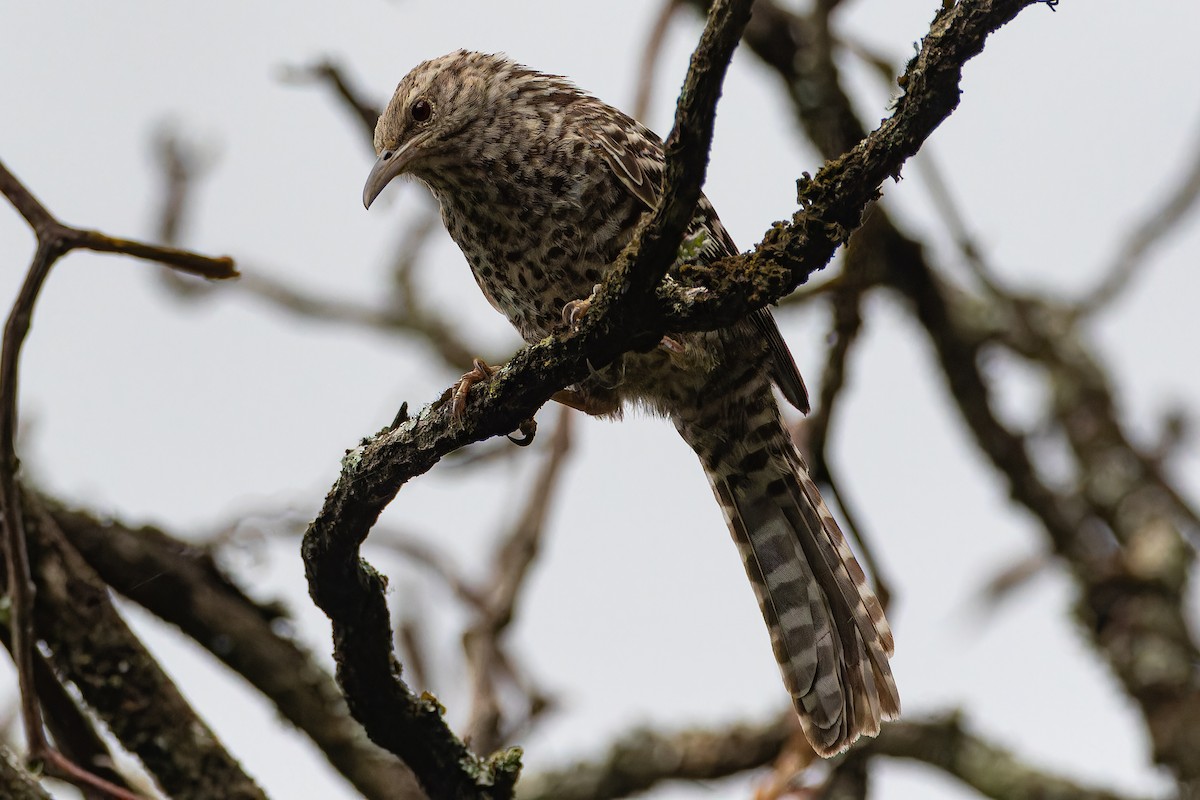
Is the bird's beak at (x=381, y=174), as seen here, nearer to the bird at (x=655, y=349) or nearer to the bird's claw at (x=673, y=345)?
the bird at (x=655, y=349)

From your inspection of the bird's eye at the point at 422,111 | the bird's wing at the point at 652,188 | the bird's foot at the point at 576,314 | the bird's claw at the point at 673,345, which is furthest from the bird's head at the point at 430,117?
the bird's foot at the point at 576,314

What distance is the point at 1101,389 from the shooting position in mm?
7320

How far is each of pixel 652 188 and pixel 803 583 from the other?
130cm

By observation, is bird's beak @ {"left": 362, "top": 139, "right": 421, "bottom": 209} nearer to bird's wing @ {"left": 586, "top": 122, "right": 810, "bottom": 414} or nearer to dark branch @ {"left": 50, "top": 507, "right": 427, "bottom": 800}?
bird's wing @ {"left": 586, "top": 122, "right": 810, "bottom": 414}

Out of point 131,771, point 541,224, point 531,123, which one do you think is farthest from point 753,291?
point 131,771

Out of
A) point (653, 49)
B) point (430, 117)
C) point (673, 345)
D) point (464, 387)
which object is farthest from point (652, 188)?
point (653, 49)

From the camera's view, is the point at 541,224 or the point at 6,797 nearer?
the point at 6,797

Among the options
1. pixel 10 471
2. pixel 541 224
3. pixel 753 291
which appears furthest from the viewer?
pixel 541 224

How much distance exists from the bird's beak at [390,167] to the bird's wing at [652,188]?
22.4 inches

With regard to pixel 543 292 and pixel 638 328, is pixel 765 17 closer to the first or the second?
pixel 543 292

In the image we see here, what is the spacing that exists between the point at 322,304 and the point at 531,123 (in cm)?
353

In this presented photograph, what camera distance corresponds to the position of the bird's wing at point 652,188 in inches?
A: 153

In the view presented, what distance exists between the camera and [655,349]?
3.77 metres

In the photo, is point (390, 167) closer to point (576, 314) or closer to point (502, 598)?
point (502, 598)
